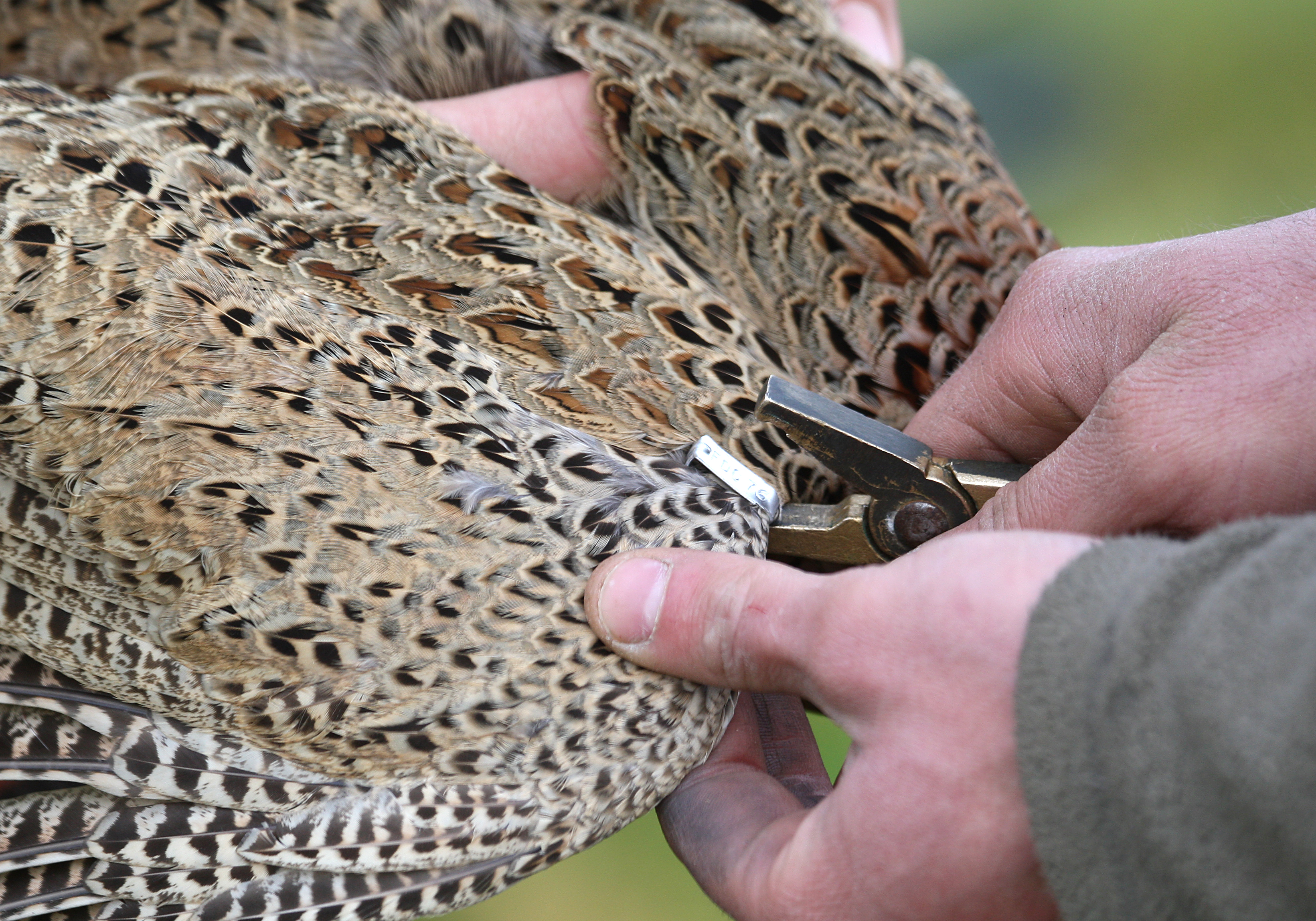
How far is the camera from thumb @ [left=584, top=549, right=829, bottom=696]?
4.87ft

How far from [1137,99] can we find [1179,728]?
16.7ft

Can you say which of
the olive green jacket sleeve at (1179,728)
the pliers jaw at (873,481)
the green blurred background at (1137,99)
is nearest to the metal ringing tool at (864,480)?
the pliers jaw at (873,481)

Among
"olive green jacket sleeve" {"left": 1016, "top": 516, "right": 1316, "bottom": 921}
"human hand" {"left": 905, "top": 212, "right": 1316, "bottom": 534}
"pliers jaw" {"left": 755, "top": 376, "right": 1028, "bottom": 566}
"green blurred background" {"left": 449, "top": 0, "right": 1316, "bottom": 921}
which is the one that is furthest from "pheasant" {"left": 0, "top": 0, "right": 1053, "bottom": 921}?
"green blurred background" {"left": 449, "top": 0, "right": 1316, "bottom": 921}

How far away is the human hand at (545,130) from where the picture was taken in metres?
2.34

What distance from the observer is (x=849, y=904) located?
1438 mm

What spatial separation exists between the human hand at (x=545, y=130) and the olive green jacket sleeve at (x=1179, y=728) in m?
1.54

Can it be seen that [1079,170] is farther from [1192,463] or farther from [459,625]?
[459,625]

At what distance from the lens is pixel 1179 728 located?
3.73ft

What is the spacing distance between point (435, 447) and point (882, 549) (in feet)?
2.76

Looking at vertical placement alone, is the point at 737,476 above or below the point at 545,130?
below

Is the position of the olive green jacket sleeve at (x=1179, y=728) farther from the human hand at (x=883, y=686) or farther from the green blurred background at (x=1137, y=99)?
the green blurred background at (x=1137, y=99)

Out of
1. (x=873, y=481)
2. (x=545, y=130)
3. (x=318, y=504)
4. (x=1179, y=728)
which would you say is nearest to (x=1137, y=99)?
(x=545, y=130)

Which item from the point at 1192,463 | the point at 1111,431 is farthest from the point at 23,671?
the point at 1192,463

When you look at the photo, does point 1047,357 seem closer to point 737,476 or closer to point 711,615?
point 737,476
